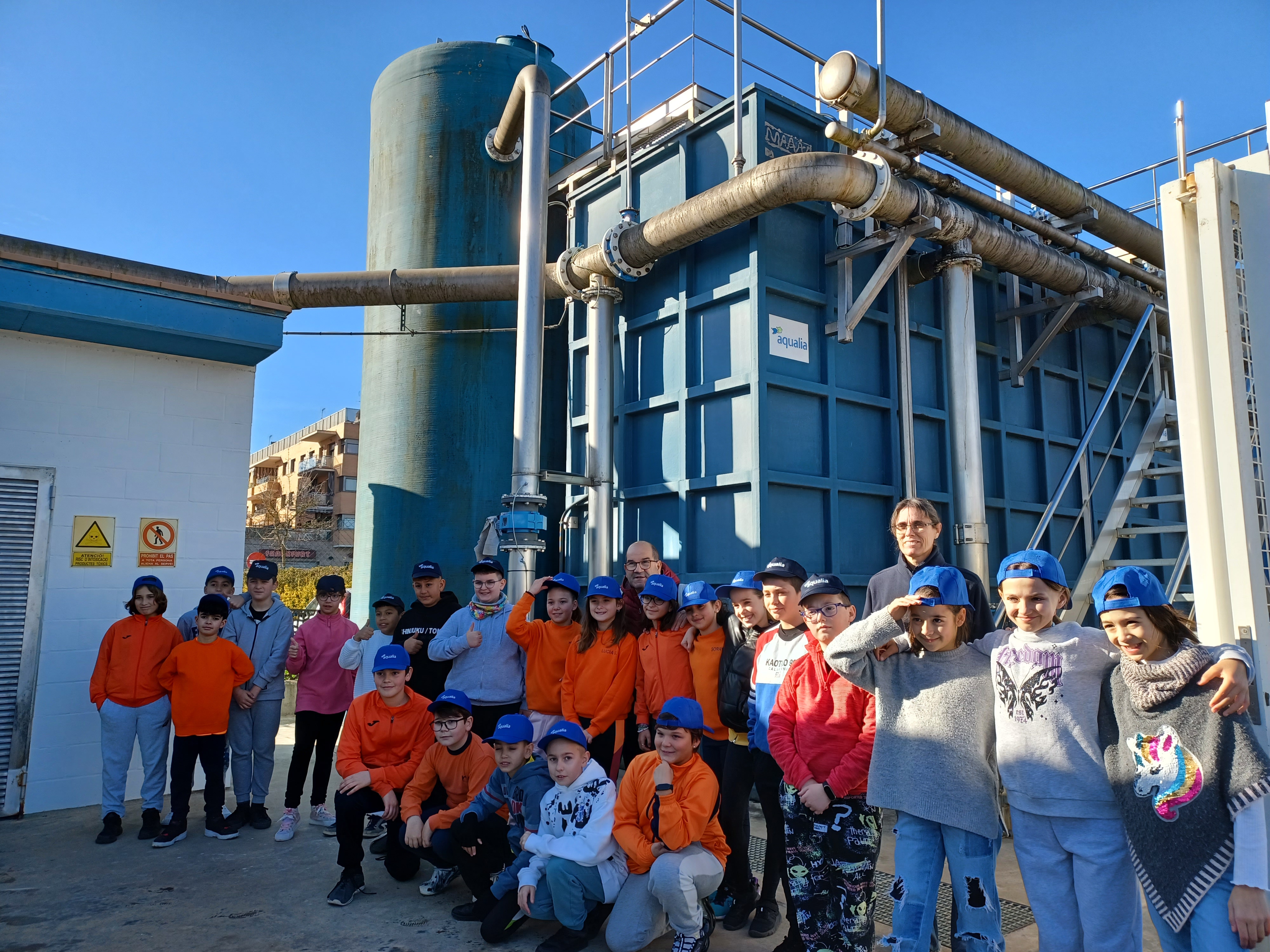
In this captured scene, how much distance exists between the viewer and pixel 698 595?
4336 millimetres

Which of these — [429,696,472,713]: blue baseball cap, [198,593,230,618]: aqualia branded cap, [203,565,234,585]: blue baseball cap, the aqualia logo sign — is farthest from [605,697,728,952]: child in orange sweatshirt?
[203,565,234,585]: blue baseball cap

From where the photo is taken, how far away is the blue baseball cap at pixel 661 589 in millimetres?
4570

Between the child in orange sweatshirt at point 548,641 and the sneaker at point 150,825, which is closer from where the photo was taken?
the child in orange sweatshirt at point 548,641

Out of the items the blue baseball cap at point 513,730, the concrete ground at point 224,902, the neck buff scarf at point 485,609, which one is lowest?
the concrete ground at point 224,902

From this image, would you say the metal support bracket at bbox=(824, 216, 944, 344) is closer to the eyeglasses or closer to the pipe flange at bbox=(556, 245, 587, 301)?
the pipe flange at bbox=(556, 245, 587, 301)

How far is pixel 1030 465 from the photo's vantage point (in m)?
8.48

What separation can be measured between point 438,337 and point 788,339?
3829mm

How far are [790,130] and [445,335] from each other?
3.89 meters

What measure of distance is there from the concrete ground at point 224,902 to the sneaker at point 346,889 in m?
0.04

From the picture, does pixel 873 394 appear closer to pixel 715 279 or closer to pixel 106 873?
pixel 715 279

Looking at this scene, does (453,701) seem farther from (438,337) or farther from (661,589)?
(438,337)

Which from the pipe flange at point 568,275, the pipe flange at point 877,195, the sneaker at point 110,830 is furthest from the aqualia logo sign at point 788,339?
the sneaker at point 110,830

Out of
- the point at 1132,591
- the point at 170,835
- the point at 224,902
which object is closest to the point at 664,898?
the point at 1132,591

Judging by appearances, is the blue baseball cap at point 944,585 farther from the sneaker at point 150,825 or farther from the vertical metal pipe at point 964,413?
the sneaker at point 150,825
